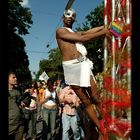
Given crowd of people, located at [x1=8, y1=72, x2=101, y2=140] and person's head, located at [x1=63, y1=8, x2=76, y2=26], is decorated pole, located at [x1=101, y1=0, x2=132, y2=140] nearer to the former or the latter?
person's head, located at [x1=63, y1=8, x2=76, y2=26]

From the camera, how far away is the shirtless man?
4285mm

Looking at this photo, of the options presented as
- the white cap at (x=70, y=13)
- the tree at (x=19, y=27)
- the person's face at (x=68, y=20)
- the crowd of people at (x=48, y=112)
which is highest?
the tree at (x=19, y=27)

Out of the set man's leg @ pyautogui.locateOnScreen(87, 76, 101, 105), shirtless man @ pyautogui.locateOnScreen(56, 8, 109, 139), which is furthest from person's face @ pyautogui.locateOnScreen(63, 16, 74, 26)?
man's leg @ pyautogui.locateOnScreen(87, 76, 101, 105)

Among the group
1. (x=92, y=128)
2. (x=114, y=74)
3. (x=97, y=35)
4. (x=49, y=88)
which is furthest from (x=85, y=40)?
(x=49, y=88)

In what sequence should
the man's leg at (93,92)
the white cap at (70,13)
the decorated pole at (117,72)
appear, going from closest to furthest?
the decorated pole at (117,72) → the man's leg at (93,92) → the white cap at (70,13)

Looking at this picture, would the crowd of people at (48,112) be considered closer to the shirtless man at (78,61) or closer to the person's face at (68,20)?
the shirtless man at (78,61)

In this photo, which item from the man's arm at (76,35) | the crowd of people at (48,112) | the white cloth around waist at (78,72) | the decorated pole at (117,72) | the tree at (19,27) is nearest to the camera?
the decorated pole at (117,72)

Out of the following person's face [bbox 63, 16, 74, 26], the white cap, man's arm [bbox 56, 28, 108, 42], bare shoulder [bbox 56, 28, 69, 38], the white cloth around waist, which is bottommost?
the white cloth around waist

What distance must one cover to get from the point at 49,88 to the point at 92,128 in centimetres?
573

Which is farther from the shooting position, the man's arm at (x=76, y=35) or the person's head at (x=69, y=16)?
the person's head at (x=69, y=16)

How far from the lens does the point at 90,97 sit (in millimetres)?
4477

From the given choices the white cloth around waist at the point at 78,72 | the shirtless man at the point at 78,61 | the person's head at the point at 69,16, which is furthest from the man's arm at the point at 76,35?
the white cloth around waist at the point at 78,72

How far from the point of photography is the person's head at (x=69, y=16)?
4.51m

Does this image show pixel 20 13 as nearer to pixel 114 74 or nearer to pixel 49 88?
pixel 49 88
